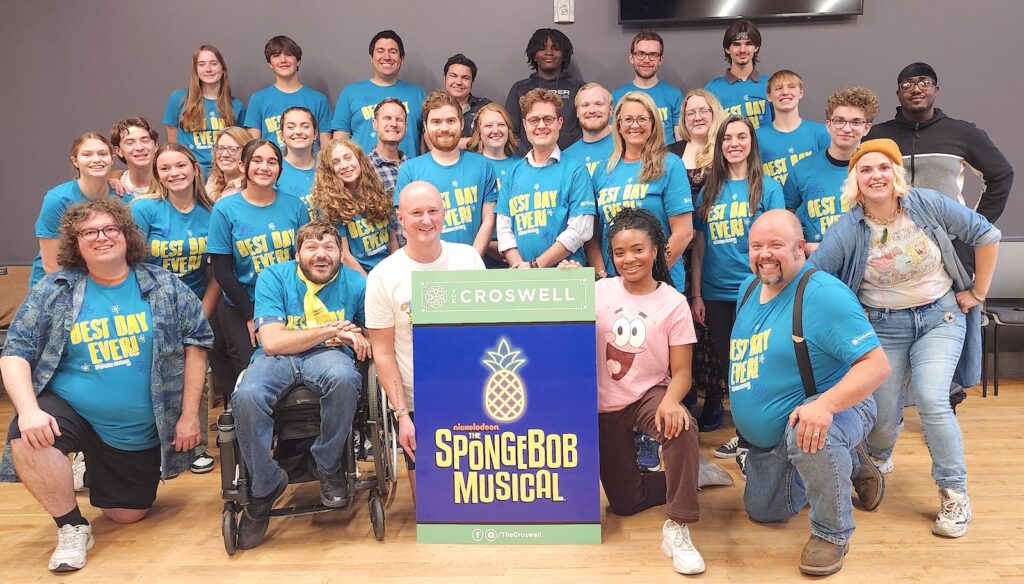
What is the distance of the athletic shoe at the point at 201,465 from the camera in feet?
12.1

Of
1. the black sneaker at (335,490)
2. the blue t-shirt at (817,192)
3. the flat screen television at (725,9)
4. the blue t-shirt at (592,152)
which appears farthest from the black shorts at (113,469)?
the flat screen television at (725,9)

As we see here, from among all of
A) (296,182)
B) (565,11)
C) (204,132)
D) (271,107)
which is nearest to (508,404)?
(296,182)

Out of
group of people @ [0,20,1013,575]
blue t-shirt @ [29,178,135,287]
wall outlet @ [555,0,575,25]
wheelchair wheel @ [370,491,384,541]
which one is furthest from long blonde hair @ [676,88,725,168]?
blue t-shirt @ [29,178,135,287]

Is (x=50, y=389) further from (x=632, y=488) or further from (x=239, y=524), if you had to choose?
(x=632, y=488)

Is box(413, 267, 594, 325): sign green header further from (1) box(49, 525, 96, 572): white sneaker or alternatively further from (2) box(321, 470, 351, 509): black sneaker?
(1) box(49, 525, 96, 572): white sneaker

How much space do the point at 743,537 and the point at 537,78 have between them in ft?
10.0

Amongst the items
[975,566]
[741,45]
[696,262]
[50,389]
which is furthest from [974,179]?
[50,389]

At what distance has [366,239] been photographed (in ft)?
12.1

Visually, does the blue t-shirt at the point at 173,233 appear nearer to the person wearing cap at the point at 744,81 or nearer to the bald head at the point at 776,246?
the bald head at the point at 776,246

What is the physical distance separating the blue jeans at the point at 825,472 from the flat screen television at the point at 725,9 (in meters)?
3.33

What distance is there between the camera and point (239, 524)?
2.91 m

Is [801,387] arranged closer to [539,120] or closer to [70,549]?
[539,120]

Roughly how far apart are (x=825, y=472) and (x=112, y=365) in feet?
8.31

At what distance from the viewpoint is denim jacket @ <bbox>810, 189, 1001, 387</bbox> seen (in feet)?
9.69
